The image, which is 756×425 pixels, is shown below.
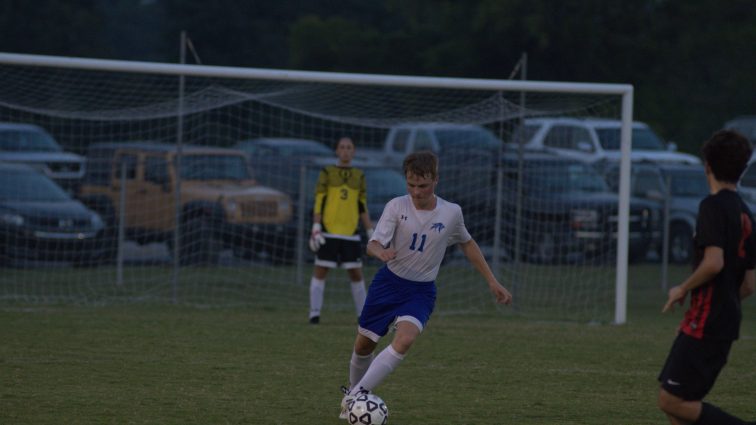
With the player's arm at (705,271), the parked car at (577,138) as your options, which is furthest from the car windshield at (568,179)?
the player's arm at (705,271)

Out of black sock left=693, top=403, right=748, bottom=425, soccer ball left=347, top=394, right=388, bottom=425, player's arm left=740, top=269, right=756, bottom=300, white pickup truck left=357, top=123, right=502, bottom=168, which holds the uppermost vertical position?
white pickup truck left=357, top=123, right=502, bottom=168

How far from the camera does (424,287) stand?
22.8 feet

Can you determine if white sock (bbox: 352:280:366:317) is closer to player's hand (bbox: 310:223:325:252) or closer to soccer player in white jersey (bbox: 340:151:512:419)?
player's hand (bbox: 310:223:325:252)

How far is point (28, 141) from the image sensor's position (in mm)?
18406

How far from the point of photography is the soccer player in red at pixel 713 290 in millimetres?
5332

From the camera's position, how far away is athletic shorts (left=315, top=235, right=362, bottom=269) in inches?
464

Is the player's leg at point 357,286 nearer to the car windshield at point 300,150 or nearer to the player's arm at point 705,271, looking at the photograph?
the player's arm at point 705,271

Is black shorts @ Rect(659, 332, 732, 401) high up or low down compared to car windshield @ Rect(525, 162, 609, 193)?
down

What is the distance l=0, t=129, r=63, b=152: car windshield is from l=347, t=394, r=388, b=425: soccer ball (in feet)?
42.0

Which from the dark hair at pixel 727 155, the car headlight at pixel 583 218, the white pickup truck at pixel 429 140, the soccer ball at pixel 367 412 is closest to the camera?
the dark hair at pixel 727 155

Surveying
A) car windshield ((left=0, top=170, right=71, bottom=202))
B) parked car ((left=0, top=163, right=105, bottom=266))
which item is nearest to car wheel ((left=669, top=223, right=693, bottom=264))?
parked car ((left=0, top=163, right=105, bottom=266))

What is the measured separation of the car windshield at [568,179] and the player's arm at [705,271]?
11774 mm

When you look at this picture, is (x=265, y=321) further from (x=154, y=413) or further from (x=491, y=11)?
(x=491, y=11)

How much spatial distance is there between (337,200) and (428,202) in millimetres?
4982
